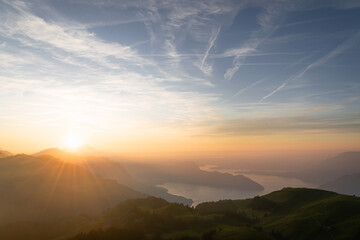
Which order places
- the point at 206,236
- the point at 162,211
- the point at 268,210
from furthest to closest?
the point at 268,210, the point at 162,211, the point at 206,236

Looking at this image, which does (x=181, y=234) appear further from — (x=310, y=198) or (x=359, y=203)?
(x=310, y=198)

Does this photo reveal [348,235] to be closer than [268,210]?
Yes

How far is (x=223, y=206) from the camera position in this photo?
178625 mm

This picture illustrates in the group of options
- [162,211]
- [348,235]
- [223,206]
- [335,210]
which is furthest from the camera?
[223,206]

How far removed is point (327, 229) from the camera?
82.4 meters

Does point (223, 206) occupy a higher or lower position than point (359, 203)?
lower

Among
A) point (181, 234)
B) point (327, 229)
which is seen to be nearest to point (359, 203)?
point (327, 229)

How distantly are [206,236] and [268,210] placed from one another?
78.7 m

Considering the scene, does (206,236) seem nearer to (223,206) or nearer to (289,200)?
(289,200)

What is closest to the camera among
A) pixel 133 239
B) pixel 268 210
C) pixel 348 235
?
pixel 348 235

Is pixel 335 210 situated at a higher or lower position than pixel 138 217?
higher

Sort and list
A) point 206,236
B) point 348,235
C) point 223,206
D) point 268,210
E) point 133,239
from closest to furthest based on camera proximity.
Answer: point 348,235 < point 206,236 < point 133,239 < point 268,210 < point 223,206

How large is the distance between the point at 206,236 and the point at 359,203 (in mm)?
73426

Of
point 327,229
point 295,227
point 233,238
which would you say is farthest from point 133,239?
point 327,229
